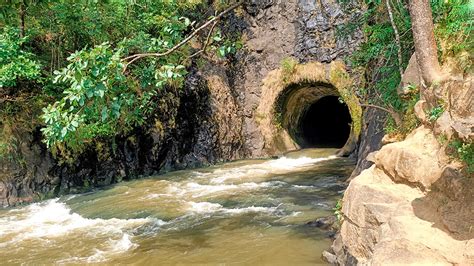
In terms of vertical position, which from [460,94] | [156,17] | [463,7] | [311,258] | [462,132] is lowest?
[311,258]

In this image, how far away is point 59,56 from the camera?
12742mm

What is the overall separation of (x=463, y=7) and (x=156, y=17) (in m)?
11.2

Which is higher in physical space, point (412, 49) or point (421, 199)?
point (412, 49)

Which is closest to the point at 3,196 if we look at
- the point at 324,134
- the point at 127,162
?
the point at 127,162

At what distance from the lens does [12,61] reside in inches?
418

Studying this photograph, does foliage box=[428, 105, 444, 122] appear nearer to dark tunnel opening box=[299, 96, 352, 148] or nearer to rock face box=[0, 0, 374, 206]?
rock face box=[0, 0, 374, 206]

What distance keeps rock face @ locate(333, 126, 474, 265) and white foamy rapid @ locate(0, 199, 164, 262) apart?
3820 mm

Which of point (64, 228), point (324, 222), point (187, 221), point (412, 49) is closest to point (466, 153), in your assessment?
point (324, 222)

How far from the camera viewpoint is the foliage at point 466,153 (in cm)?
380

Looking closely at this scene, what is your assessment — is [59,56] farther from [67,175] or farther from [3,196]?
[3,196]

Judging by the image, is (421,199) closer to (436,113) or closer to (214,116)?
(436,113)

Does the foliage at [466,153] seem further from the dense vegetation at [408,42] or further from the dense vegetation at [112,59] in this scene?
the dense vegetation at [408,42]

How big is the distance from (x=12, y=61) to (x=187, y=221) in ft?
22.1

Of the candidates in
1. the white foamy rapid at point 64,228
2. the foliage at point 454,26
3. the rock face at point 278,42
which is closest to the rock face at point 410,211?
the foliage at point 454,26
